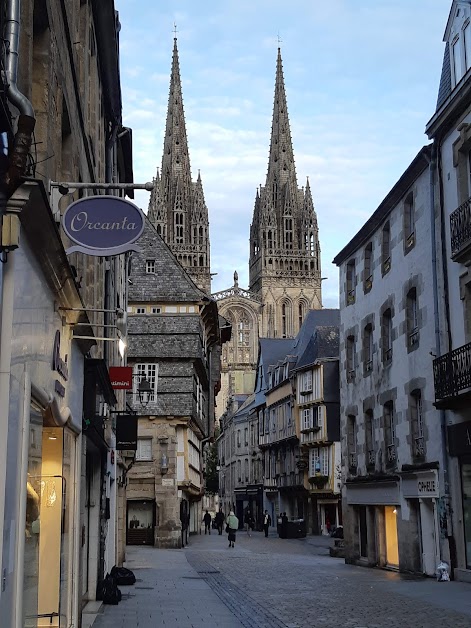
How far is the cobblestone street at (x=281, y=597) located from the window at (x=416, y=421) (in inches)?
133

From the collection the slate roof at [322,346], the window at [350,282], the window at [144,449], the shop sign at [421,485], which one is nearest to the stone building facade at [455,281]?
the shop sign at [421,485]

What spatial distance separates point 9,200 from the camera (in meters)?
6.50

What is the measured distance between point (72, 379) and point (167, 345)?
26565mm

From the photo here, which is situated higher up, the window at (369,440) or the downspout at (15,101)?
the downspout at (15,101)

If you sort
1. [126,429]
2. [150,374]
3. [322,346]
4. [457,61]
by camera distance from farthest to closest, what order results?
[322,346], [150,374], [457,61], [126,429]

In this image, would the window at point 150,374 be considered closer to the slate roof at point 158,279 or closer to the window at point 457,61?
the slate roof at point 158,279

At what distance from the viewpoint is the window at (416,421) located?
2361 centimetres

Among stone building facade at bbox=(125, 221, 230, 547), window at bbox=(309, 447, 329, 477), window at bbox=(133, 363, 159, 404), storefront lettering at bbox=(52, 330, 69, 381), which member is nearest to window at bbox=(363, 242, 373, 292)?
stone building facade at bbox=(125, 221, 230, 547)

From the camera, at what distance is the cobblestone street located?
1449cm

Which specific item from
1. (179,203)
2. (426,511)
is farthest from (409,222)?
(179,203)

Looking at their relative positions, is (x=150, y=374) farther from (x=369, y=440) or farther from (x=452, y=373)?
(x=452, y=373)

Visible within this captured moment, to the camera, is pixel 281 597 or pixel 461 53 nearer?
pixel 281 597

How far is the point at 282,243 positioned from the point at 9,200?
14438 centimetres

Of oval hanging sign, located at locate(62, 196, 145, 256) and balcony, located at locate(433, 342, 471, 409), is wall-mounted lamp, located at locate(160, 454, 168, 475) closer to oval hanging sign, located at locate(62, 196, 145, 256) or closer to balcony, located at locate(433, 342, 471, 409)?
balcony, located at locate(433, 342, 471, 409)
